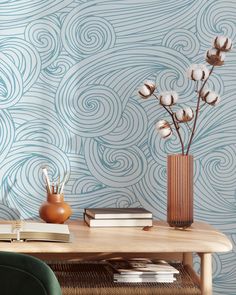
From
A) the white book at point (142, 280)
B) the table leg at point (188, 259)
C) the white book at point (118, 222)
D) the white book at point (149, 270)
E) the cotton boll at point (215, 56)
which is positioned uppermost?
the cotton boll at point (215, 56)

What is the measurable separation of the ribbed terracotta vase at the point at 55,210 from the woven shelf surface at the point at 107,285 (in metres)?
0.20

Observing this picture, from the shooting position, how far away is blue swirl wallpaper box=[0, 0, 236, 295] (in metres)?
2.77

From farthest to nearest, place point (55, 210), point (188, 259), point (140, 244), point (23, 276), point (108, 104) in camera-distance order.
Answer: point (108, 104) → point (188, 259) → point (55, 210) → point (140, 244) → point (23, 276)

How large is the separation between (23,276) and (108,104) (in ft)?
3.84

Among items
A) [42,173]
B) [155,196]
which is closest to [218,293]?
[155,196]

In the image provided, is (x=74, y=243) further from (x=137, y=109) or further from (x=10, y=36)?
(x=10, y=36)

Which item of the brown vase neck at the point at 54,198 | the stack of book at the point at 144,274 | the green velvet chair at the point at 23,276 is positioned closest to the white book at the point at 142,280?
the stack of book at the point at 144,274

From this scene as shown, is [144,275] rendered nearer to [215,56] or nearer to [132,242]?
[132,242]

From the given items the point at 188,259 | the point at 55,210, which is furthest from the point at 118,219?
the point at 188,259

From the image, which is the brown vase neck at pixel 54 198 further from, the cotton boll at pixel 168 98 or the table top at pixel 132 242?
the cotton boll at pixel 168 98

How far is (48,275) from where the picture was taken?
5.74 ft

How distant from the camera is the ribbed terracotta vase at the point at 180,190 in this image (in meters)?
2.52

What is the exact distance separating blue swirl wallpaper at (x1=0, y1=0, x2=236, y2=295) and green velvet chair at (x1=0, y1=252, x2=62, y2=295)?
1.00 meters

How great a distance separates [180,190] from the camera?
8.29ft
